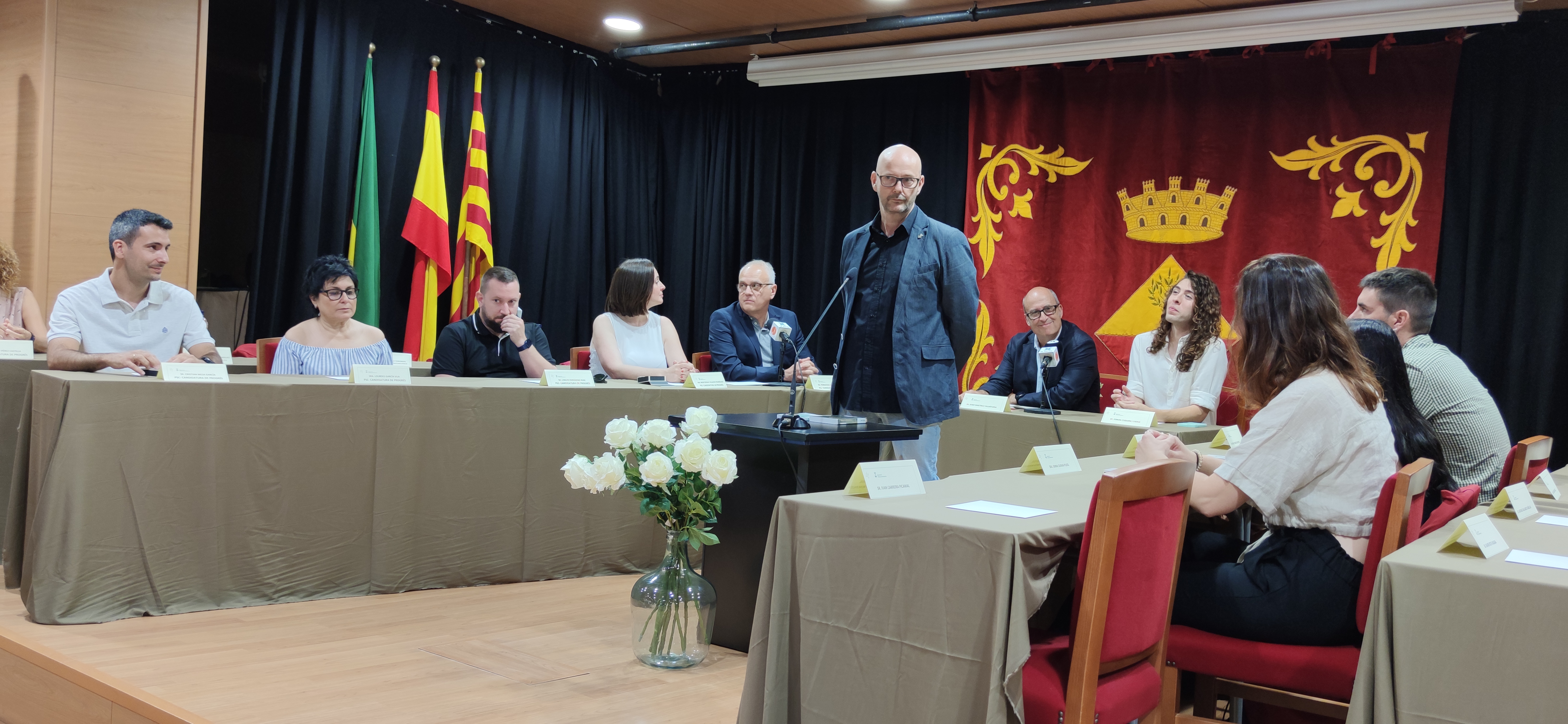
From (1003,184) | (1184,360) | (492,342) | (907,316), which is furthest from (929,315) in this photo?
(1003,184)

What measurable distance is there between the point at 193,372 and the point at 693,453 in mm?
1531

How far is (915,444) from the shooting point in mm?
2932

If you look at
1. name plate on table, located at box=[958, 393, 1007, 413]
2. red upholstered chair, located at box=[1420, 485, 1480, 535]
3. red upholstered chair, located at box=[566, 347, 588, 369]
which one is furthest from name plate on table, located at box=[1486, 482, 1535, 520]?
red upholstered chair, located at box=[566, 347, 588, 369]

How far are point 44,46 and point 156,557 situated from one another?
2.59 metres

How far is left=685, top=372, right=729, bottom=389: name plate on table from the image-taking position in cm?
396

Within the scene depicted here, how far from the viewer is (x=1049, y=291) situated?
4.52 meters

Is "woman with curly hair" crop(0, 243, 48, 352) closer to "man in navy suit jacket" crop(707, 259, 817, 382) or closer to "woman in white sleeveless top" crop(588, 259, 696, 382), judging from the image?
"woman in white sleeveless top" crop(588, 259, 696, 382)

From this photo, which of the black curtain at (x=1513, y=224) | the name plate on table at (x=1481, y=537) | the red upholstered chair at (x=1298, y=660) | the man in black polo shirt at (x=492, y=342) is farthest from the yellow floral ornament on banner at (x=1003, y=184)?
the name plate on table at (x=1481, y=537)

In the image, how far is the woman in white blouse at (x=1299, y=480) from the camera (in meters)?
1.83

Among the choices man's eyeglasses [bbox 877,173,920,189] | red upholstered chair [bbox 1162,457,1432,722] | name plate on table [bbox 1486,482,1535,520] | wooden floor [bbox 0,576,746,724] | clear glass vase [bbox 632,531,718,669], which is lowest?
wooden floor [bbox 0,576,746,724]

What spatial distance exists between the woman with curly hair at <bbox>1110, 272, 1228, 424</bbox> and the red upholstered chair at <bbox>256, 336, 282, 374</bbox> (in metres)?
3.02

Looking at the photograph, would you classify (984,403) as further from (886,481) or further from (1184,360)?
Result: (886,481)

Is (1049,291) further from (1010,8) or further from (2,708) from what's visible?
(2,708)

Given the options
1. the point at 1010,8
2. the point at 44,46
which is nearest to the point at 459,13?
the point at 44,46
